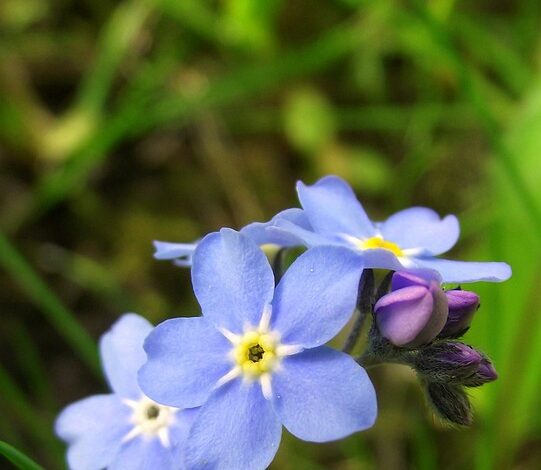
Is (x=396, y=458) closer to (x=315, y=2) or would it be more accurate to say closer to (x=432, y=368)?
(x=432, y=368)

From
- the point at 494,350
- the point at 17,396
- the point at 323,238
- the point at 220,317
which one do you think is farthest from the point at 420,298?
the point at 17,396

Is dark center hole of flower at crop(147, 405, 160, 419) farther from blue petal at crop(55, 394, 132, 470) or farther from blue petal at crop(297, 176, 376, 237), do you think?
blue petal at crop(297, 176, 376, 237)

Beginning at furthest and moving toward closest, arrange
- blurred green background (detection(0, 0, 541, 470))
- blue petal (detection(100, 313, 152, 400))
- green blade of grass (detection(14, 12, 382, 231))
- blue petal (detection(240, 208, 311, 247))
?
green blade of grass (detection(14, 12, 382, 231)) < blurred green background (detection(0, 0, 541, 470)) < blue petal (detection(100, 313, 152, 400)) < blue petal (detection(240, 208, 311, 247))

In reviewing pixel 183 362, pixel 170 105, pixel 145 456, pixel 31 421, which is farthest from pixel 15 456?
pixel 170 105

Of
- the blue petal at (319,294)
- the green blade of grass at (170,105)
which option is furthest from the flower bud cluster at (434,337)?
the green blade of grass at (170,105)

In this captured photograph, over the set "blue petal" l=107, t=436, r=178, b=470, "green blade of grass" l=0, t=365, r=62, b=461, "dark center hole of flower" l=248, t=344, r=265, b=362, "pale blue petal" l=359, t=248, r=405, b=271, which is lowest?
"green blade of grass" l=0, t=365, r=62, b=461

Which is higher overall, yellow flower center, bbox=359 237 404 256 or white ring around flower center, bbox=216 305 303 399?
white ring around flower center, bbox=216 305 303 399

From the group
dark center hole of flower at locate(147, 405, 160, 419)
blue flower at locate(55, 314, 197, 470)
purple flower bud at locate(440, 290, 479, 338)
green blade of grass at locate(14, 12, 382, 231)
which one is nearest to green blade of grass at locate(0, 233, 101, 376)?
green blade of grass at locate(14, 12, 382, 231)

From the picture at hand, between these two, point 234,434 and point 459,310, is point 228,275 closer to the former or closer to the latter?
point 234,434
